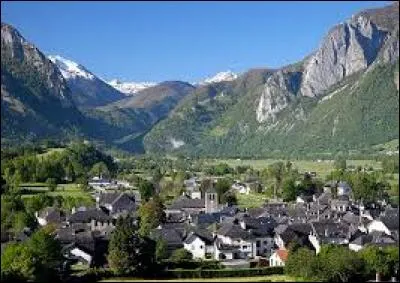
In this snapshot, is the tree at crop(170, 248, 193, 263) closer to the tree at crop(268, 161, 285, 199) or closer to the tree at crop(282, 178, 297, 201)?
the tree at crop(282, 178, 297, 201)

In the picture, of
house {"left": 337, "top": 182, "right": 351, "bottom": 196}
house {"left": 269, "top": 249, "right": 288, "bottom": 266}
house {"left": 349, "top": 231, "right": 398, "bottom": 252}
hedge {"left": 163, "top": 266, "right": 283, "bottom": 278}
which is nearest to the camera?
hedge {"left": 163, "top": 266, "right": 283, "bottom": 278}

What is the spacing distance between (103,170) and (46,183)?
2111 cm

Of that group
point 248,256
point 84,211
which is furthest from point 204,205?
point 248,256

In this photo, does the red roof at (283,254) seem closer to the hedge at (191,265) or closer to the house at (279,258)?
the house at (279,258)

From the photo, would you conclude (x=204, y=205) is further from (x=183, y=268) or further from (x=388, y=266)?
(x=388, y=266)

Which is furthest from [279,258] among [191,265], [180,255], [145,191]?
[145,191]

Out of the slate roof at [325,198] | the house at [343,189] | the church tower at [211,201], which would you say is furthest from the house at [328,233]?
the house at [343,189]

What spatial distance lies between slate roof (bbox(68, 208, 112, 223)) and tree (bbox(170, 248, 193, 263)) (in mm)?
14668

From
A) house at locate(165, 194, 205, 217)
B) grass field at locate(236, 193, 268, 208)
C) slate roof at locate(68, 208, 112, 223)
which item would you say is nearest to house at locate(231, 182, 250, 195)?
grass field at locate(236, 193, 268, 208)

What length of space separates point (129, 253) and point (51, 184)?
42.1m

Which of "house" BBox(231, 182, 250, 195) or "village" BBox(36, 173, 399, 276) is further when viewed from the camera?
"house" BBox(231, 182, 250, 195)

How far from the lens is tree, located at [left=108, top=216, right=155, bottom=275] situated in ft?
137

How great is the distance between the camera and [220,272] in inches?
1697

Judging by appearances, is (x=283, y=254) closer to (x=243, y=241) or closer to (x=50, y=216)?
(x=243, y=241)
